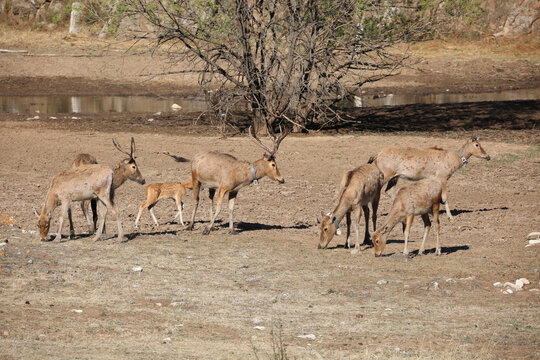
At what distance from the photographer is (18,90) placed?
35375mm

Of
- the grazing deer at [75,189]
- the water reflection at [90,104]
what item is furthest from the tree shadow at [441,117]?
the grazing deer at [75,189]

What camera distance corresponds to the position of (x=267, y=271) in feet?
40.3

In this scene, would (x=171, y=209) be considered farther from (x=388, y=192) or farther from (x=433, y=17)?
(x=433, y=17)

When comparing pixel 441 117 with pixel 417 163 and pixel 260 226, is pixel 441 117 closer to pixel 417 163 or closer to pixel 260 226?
pixel 417 163

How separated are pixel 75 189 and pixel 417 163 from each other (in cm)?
734

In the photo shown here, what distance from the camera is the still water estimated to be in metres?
31.9

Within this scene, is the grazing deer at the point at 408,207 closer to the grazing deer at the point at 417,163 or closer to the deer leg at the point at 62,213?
the grazing deer at the point at 417,163

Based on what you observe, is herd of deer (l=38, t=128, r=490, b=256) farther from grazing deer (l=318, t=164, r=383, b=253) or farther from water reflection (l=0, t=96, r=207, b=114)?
water reflection (l=0, t=96, r=207, b=114)

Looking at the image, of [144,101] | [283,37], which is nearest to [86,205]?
[283,37]

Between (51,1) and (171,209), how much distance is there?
32734 mm

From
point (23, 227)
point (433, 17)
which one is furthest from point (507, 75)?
point (23, 227)

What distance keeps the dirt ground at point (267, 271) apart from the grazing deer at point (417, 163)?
0.91 meters

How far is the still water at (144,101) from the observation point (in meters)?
31.9

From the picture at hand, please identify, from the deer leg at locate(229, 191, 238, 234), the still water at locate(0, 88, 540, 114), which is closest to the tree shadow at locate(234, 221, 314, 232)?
the deer leg at locate(229, 191, 238, 234)
